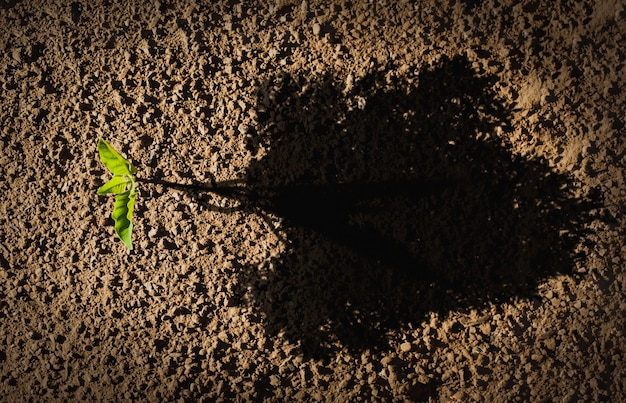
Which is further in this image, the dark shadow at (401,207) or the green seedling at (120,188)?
the dark shadow at (401,207)

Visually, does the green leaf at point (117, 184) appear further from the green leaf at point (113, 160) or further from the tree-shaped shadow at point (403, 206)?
the tree-shaped shadow at point (403, 206)

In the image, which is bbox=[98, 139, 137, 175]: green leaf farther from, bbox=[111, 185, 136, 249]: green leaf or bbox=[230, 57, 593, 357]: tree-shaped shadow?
bbox=[230, 57, 593, 357]: tree-shaped shadow

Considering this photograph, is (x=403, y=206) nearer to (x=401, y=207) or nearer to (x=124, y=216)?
(x=401, y=207)

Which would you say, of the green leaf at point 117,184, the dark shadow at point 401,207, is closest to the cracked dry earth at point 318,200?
the dark shadow at point 401,207

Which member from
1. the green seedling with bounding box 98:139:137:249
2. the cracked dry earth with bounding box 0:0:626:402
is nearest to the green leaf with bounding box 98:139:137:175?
the green seedling with bounding box 98:139:137:249

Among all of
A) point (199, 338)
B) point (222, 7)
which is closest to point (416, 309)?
point (199, 338)

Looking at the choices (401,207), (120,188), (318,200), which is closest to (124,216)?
(120,188)
